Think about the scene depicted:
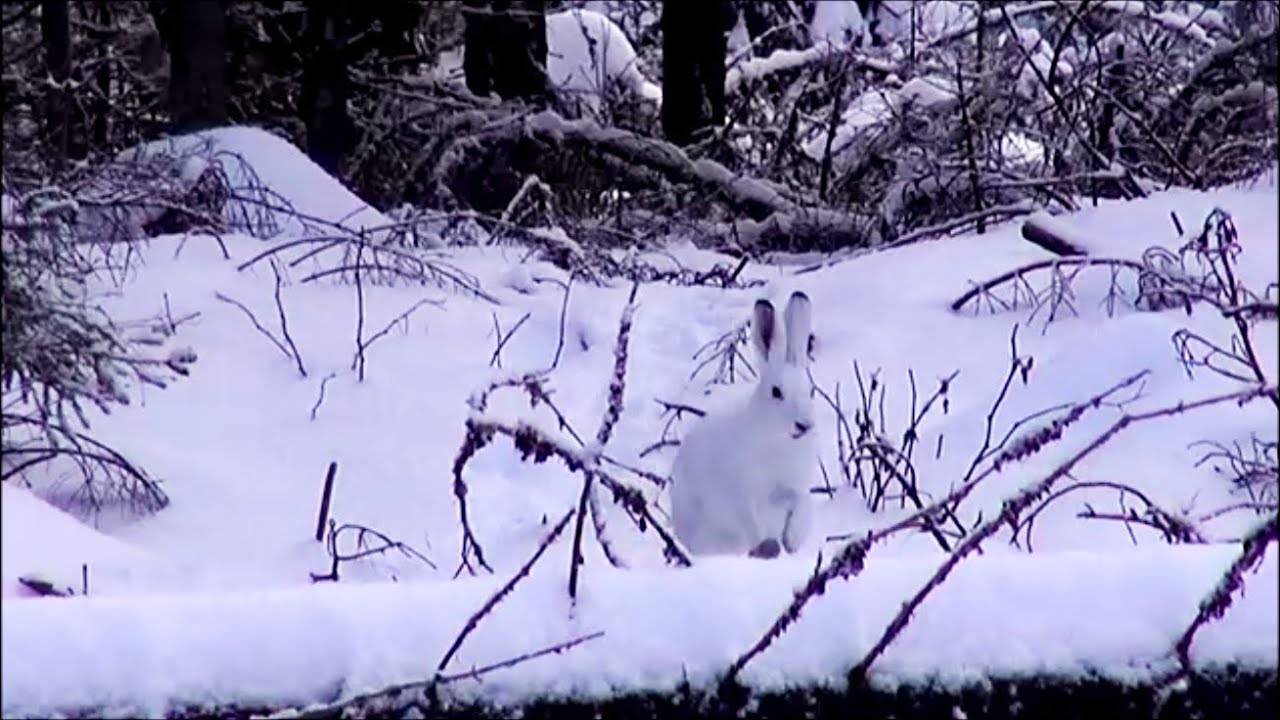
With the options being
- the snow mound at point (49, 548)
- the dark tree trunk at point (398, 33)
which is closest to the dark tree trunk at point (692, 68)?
the dark tree trunk at point (398, 33)

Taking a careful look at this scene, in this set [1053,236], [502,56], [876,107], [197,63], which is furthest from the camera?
[502,56]

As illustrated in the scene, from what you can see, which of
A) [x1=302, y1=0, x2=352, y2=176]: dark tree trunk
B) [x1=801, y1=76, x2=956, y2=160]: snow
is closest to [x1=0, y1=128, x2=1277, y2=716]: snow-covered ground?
[x1=801, y1=76, x2=956, y2=160]: snow

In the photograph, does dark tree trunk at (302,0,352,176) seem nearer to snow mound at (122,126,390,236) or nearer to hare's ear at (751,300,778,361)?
snow mound at (122,126,390,236)

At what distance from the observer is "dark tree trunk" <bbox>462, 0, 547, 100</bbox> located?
6.09 metres

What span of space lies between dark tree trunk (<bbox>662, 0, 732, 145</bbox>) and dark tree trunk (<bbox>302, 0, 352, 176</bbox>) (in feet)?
3.47

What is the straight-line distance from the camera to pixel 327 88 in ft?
18.3

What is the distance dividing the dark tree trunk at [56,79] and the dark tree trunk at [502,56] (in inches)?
165

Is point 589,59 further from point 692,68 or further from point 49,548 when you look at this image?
point 49,548

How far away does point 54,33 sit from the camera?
5.84 ft

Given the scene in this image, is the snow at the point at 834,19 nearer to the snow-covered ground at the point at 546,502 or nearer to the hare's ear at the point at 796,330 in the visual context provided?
the snow-covered ground at the point at 546,502

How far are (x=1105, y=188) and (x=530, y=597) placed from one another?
10.5 feet

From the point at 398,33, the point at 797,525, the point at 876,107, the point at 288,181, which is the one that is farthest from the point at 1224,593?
the point at 398,33

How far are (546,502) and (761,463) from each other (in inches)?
22.0

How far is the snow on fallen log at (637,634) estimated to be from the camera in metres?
1.08
